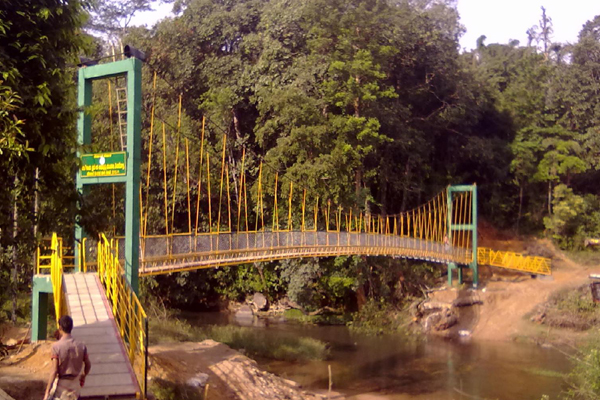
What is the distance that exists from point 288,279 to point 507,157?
11.2 m

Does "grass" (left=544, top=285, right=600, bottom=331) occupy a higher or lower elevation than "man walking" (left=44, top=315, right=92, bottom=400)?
lower

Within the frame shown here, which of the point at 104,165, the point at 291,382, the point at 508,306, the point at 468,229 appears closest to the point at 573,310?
the point at 508,306

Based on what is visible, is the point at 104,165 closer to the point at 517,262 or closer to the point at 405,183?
the point at 405,183

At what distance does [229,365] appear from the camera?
29.5ft

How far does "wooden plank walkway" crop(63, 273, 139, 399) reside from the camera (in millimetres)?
4582

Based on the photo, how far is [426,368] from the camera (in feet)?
43.9

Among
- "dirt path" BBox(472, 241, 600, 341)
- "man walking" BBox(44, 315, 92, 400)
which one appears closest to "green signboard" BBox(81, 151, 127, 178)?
"man walking" BBox(44, 315, 92, 400)

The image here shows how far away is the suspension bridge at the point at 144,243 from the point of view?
545 centimetres

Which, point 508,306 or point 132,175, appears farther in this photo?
point 508,306

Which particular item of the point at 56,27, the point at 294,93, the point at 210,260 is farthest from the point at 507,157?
the point at 56,27

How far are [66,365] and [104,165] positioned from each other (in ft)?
12.3

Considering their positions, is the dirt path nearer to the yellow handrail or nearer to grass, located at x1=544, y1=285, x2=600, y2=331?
grass, located at x1=544, y1=285, x2=600, y2=331

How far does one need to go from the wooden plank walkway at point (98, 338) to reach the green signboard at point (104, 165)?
3.95 feet

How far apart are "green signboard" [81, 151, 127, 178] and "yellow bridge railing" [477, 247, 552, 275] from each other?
50.1 ft
